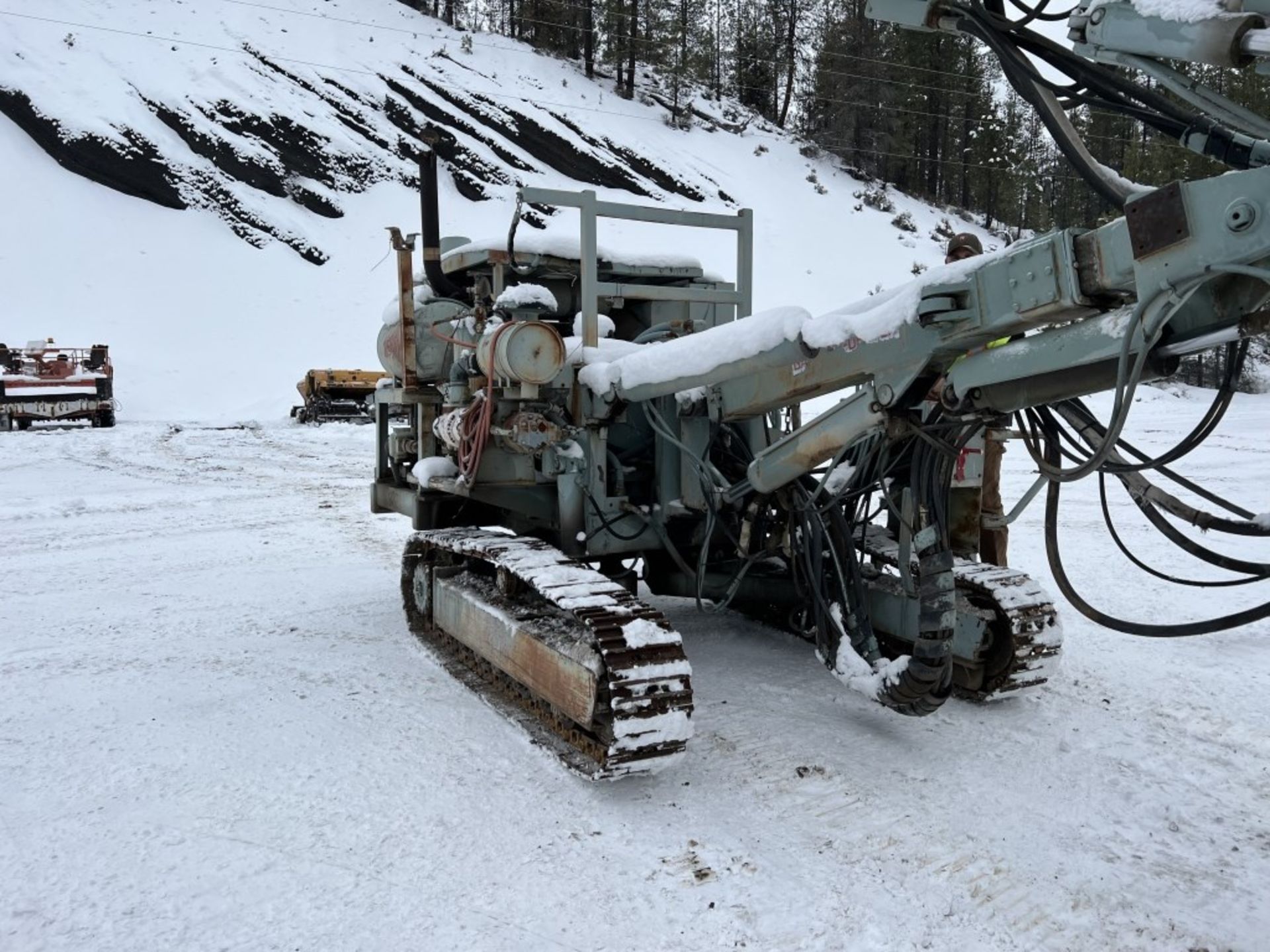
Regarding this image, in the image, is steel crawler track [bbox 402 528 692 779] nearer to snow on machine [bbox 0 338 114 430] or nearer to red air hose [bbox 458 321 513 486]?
red air hose [bbox 458 321 513 486]

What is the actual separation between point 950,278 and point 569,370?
7.03 feet

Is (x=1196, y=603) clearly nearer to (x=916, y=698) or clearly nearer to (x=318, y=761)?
(x=916, y=698)

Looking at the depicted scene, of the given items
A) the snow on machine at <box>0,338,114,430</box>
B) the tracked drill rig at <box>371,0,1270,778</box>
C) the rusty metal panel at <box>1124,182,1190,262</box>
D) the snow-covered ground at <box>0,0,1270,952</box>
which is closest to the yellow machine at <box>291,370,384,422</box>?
the snow on machine at <box>0,338,114,430</box>

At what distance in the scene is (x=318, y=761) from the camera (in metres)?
3.70

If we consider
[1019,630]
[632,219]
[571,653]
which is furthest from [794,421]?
[571,653]

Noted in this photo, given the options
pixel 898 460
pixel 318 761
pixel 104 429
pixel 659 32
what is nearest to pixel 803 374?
pixel 898 460

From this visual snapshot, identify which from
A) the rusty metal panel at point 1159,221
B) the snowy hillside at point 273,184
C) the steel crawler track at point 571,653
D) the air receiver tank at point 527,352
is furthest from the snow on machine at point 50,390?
the rusty metal panel at point 1159,221

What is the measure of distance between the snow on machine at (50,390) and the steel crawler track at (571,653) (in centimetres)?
1807

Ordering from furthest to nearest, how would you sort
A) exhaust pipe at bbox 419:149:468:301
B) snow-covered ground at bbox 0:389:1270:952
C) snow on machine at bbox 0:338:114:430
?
snow on machine at bbox 0:338:114:430, exhaust pipe at bbox 419:149:468:301, snow-covered ground at bbox 0:389:1270:952

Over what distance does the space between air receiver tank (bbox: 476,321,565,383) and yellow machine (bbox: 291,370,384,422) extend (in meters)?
16.8

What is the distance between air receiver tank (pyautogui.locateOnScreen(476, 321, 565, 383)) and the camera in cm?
429

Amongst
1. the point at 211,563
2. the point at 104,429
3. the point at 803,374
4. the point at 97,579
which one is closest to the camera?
the point at 803,374

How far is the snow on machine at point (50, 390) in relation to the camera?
64.6 ft

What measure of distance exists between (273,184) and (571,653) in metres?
32.6
